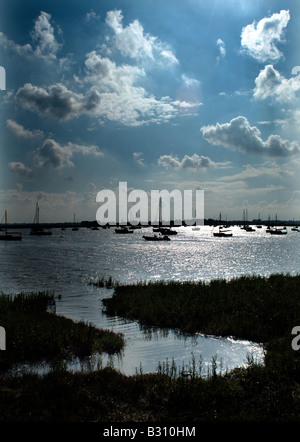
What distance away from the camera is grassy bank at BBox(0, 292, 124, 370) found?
1099 cm

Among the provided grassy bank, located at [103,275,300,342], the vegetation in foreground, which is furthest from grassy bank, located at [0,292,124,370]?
grassy bank, located at [103,275,300,342]

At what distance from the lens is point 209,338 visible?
46.3 feet

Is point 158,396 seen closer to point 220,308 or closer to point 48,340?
point 48,340

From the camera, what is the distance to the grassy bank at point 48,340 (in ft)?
36.1

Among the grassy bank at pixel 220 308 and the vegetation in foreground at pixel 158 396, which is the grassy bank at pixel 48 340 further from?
the grassy bank at pixel 220 308

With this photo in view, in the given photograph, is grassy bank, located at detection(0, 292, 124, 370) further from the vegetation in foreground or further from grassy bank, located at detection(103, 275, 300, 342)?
grassy bank, located at detection(103, 275, 300, 342)

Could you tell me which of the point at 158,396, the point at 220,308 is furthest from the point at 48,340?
the point at 220,308

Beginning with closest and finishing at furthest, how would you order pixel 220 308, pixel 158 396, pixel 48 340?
pixel 158 396 < pixel 48 340 < pixel 220 308

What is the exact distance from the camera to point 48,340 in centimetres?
1195

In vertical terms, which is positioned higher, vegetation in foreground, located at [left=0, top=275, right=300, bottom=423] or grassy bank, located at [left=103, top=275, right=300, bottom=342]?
vegetation in foreground, located at [left=0, top=275, right=300, bottom=423]

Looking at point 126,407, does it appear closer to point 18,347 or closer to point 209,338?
point 18,347
